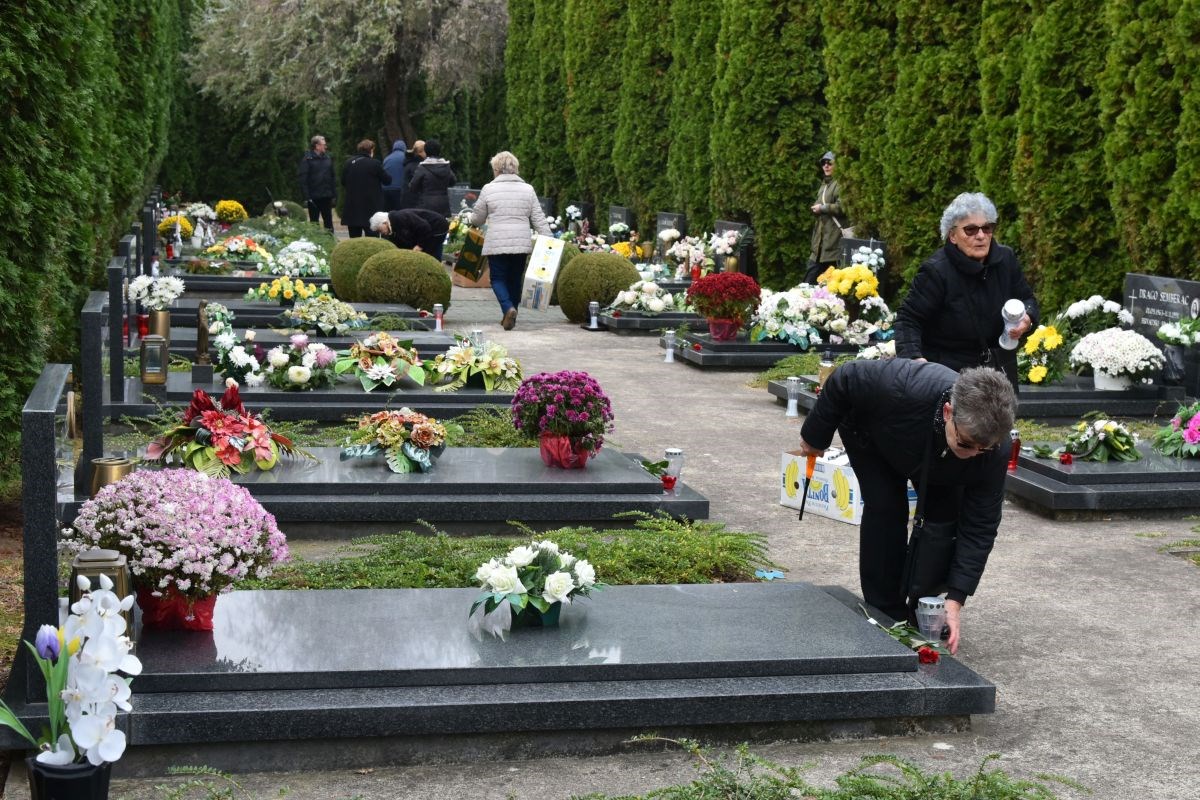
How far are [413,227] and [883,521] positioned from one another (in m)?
12.8

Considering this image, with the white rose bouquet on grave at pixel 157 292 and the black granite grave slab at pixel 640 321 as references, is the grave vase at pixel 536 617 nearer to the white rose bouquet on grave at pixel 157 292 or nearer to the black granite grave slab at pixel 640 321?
the white rose bouquet on grave at pixel 157 292

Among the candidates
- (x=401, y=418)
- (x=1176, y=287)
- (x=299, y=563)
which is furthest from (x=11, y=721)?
(x=1176, y=287)

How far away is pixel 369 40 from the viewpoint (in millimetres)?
31188

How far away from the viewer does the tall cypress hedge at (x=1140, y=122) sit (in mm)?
10867

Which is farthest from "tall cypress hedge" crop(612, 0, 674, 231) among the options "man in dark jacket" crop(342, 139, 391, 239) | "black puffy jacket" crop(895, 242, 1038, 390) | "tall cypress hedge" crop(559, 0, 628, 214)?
"black puffy jacket" crop(895, 242, 1038, 390)

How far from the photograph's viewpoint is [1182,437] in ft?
27.8

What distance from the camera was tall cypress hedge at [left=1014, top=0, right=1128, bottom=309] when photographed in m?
11.8

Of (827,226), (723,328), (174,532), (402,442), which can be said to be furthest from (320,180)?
(174,532)

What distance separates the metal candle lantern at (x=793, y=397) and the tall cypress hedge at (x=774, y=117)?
6.49 m

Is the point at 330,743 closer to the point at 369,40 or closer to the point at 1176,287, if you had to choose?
the point at 1176,287

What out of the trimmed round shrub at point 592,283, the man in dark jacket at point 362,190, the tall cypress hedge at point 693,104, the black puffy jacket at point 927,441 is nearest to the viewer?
the black puffy jacket at point 927,441

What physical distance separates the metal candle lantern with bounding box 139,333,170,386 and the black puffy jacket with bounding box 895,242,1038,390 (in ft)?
16.6

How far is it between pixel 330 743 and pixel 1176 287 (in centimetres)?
827

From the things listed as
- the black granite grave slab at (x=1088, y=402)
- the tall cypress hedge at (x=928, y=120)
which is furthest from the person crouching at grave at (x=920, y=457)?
the tall cypress hedge at (x=928, y=120)
